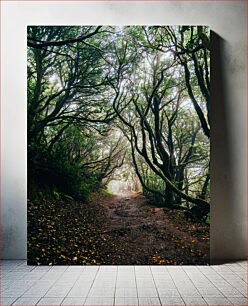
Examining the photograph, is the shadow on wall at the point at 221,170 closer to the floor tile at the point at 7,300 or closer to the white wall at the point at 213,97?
the white wall at the point at 213,97

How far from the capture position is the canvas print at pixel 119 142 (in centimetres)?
501

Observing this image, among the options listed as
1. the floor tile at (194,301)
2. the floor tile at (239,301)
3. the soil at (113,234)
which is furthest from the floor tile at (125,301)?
the soil at (113,234)

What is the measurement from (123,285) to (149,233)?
2.81 feet

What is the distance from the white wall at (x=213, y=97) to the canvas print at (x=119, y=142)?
0.15m

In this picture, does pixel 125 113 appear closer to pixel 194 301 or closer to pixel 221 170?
pixel 221 170

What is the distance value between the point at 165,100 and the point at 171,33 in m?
0.64

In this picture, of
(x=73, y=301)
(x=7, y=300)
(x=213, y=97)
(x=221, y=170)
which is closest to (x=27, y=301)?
(x=7, y=300)

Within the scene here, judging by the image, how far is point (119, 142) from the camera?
16.5 ft

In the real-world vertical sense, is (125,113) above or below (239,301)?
above

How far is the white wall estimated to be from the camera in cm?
517

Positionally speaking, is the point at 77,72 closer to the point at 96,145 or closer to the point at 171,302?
the point at 96,145

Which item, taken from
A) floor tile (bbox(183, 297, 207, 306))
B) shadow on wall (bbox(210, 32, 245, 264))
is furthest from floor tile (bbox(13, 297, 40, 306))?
shadow on wall (bbox(210, 32, 245, 264))

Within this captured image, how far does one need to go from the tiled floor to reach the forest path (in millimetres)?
117

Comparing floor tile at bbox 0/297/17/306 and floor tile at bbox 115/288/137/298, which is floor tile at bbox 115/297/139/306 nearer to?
floor tile at bbox 115/288/137/298
